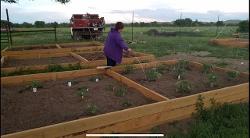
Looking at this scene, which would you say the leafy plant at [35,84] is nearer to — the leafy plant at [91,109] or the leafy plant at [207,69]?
the leafy plant at [91,109]

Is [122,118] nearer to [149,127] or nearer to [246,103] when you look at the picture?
[149,127]

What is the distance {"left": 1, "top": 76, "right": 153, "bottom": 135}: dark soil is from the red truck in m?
12.0

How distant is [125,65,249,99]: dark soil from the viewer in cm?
556

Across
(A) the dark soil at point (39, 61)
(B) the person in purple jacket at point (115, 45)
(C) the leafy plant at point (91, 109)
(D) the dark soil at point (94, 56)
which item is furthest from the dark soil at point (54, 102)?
(D) the dark soil at point (94, 56)

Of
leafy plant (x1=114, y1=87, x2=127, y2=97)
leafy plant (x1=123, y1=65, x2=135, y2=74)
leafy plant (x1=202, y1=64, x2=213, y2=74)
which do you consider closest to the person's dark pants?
leafy plant (x1=123, y1=65, x2=135, y2=74)

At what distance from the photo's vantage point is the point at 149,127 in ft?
14.0

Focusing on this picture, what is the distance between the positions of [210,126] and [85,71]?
11.1 ft

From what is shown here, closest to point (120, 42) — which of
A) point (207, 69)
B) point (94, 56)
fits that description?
point (207, 69)

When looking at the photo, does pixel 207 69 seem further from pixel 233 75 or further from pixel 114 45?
pixel 114 45

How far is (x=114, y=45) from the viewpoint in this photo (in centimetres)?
686

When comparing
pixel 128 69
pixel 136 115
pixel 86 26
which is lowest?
pixel 136 115

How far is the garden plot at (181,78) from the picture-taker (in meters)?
5.55

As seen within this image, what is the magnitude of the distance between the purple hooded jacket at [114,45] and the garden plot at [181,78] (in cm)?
37

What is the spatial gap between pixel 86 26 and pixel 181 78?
12.2 m
